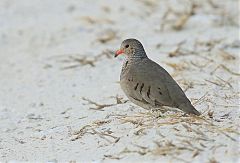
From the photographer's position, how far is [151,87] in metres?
4.99

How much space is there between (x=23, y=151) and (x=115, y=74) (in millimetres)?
2515

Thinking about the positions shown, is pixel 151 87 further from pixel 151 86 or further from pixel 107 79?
pixel 107 79

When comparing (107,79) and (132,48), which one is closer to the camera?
(132,48)

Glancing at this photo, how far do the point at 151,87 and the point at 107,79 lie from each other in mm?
2168

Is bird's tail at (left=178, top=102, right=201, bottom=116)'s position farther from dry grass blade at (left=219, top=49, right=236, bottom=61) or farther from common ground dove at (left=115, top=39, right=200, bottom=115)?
dry grass blade at (left=219, top=49, right=236, bottom=61)

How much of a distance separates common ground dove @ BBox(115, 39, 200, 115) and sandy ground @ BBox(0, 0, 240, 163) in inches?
3.5

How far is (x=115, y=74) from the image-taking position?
7.31 metres

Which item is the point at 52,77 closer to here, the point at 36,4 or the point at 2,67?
the point at 2,67

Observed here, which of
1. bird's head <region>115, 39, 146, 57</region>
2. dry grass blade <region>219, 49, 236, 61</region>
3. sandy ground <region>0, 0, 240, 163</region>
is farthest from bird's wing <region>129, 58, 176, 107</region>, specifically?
dry grass blade <region>219, 49, 236, 61</region>

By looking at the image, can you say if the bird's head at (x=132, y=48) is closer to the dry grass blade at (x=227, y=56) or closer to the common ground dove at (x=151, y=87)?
the common ground dove at (x=151, y=87)

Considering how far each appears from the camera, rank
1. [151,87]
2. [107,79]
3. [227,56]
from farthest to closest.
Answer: [227,56] < [107,79] < [151,87]

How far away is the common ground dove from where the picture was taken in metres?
4.91

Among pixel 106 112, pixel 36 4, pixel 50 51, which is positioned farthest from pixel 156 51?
pixel 36 4

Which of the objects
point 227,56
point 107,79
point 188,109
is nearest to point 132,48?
point 188,109
